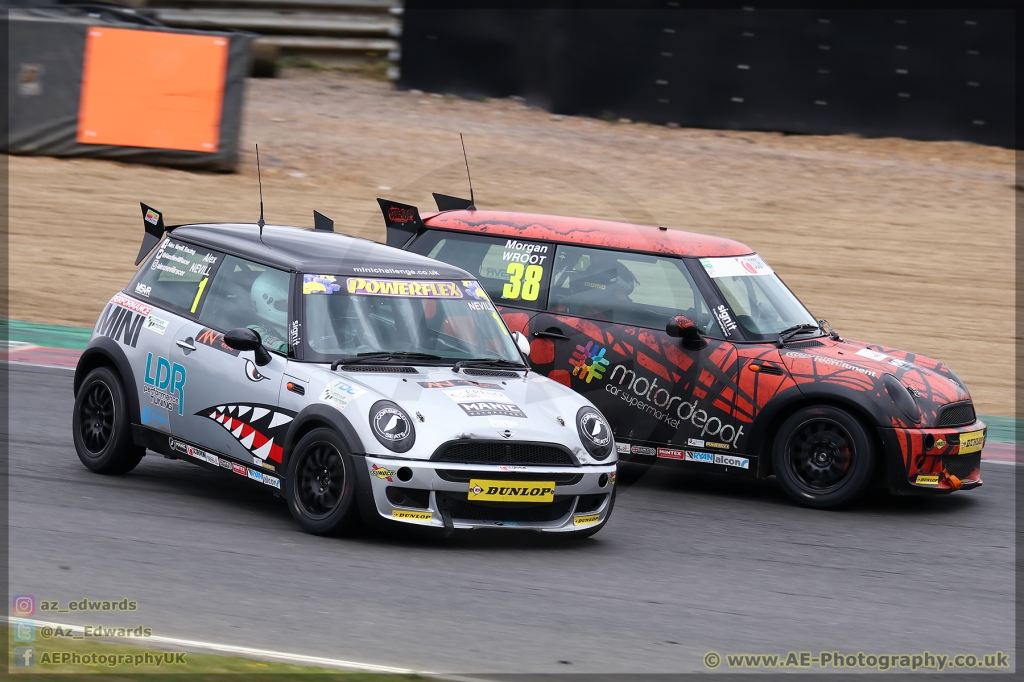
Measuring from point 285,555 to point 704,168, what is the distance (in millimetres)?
14767

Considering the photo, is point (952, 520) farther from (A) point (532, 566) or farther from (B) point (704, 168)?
(B) point (704, 168)

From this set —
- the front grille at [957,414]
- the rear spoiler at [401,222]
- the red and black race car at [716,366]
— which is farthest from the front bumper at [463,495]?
the rear spoiler at [401,222]

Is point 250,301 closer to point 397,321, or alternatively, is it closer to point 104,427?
point 397,321

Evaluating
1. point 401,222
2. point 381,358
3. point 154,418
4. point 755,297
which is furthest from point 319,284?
point 755,297

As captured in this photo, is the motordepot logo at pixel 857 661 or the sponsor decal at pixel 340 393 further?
the sponsor decal at pixel 340 393

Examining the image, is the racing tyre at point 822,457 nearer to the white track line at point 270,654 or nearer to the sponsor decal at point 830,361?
the sponsor decal at point 830,361

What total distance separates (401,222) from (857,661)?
5427 millimetres

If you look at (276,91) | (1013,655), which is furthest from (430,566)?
(276,91)

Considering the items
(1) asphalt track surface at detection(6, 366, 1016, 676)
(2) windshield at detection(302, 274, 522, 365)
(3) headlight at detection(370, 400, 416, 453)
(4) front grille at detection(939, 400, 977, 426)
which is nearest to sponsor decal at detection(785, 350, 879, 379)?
(4) front grille at detection(939, 400, 977, 426)

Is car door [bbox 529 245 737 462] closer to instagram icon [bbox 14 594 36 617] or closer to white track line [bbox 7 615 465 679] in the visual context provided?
white track line [bbox 7 615 465 679]

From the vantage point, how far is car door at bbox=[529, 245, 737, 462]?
356 inches

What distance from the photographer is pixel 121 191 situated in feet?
59.8

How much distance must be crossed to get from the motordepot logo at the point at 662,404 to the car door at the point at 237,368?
2.59 meters

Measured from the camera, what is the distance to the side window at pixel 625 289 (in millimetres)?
9227
